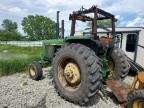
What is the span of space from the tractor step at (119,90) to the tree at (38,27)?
226ft

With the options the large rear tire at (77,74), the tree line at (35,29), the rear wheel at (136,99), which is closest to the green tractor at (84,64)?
the large rear tire at (77,74)

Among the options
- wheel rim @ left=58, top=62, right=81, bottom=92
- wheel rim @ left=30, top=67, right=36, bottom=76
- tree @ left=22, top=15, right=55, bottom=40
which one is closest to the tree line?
tree @ left=22, top=15, right=55, bottom=40

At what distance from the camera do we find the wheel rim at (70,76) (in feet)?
17.4

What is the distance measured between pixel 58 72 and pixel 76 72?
66 centimetres

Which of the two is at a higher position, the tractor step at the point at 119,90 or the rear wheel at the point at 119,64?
the rear wheel at the point at 119,64

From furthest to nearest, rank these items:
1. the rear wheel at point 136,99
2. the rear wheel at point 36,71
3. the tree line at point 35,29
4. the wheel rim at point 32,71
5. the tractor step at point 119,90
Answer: the tree line at point 35,29 → the wheel rim at point 32,71 → the rear wheel at point 36,71 → the tractor step at point 119,90 → the rear wheel at point 136,99

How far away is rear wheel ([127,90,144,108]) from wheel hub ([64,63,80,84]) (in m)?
1.28

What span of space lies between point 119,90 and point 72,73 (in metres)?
1.17

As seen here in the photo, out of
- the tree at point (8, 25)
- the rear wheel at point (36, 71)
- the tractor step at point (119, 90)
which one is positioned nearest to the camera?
the tractor step at point (119, 90)

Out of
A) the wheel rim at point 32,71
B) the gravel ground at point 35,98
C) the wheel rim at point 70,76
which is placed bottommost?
the gravel ground at point 35,98

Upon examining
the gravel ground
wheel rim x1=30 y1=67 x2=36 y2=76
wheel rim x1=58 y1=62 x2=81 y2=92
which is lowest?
the gravel ground

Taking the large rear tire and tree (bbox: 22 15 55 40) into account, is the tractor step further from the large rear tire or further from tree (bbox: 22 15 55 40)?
tree (bbox: 22 15 55 40)

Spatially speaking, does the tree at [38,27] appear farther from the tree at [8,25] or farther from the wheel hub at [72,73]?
the wheel hub at [72,73]

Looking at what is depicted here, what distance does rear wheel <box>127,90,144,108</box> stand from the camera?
4.31 metres
